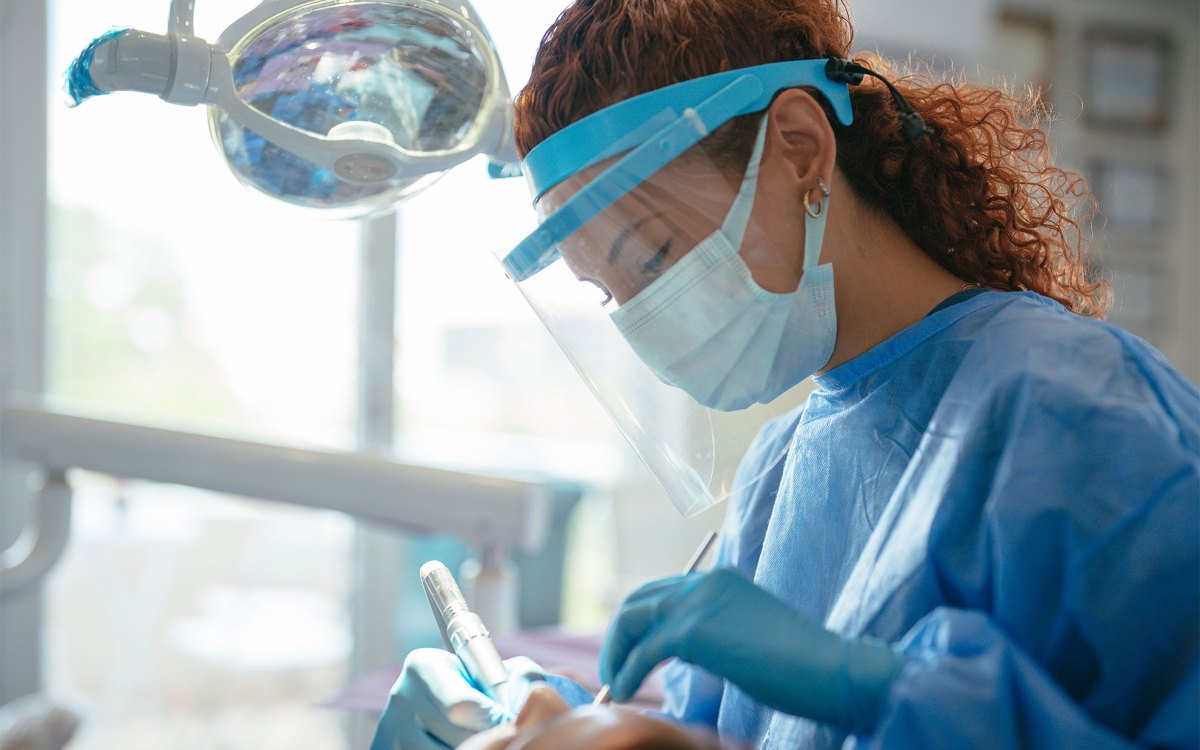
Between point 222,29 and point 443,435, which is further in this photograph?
point 443,435

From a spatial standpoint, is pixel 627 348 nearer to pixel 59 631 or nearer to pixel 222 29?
pixel 222 29

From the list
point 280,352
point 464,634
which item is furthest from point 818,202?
point 280,352

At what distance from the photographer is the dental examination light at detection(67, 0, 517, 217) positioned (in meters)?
0.85

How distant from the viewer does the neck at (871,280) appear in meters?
0.90

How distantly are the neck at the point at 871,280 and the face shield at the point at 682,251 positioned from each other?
35mm

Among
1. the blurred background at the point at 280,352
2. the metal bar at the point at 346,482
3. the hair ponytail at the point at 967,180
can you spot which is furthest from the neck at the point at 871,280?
the blurred background at the point at 280,352

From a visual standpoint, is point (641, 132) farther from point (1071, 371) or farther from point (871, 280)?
point (1071, 371)

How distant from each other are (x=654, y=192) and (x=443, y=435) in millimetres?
2319

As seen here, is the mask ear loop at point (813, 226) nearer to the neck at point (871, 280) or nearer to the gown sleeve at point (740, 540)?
the neck at point (871, 280)

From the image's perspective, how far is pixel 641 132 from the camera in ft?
2.65

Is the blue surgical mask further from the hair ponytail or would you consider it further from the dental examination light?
the dental examination light

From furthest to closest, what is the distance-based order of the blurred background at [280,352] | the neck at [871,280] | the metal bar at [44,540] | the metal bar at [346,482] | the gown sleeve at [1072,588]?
the blurred background at [280,352], the metal bar at [44,540], the metal bar at [346,482], the neck at [871,280], the gown sleeve at [1072,588]

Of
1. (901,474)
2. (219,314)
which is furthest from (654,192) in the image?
(219,314)

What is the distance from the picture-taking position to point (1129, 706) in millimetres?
643
